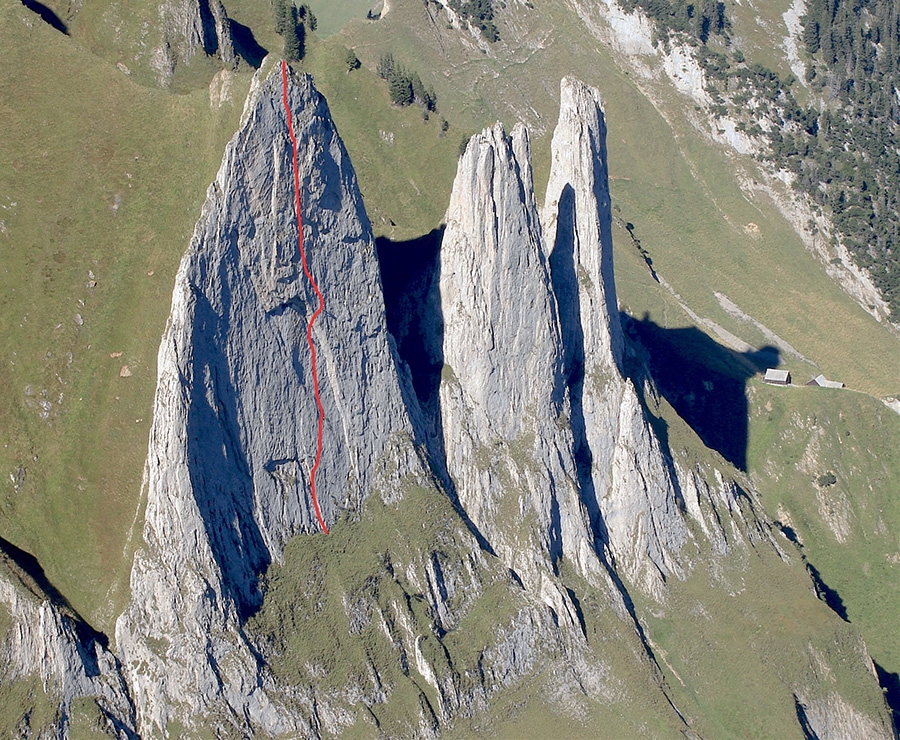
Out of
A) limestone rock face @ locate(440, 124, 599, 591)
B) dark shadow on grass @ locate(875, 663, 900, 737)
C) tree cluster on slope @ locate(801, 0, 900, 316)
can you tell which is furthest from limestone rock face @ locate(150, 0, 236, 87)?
tree cluster on slope @ locate(801, 0, 900, 316)

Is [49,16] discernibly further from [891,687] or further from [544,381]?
[891,687]

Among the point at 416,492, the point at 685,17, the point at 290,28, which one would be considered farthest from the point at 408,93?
the point at 685,17

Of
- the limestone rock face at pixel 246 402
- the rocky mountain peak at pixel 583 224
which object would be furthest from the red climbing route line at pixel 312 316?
the rocky mountain peak at pixel 583 224

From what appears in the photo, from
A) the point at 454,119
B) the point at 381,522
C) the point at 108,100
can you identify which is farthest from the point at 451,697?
the point at 454,119

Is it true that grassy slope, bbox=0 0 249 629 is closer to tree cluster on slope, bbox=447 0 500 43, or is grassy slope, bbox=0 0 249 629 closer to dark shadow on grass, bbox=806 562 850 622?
dark shadow on grass, bbox=806 562 850 622

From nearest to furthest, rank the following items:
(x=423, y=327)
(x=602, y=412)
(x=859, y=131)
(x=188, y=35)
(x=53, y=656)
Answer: (x=53, y=656), (x=423, y=327), (x=602, y=412), (x=188, y=35), (x=859, y=131)

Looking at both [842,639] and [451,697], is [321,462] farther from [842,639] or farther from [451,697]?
[842,639]

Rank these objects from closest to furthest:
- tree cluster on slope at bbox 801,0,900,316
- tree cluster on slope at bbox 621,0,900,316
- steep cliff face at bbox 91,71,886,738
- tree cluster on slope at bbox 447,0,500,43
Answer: steep cliff face at bbox 91,71,886,738
tree cluster on slope at bbox 801,0,900,316
tree cluster on slope at bbox 621,0,900,316
tree cluster on slope at bbox 447,0,500,43
